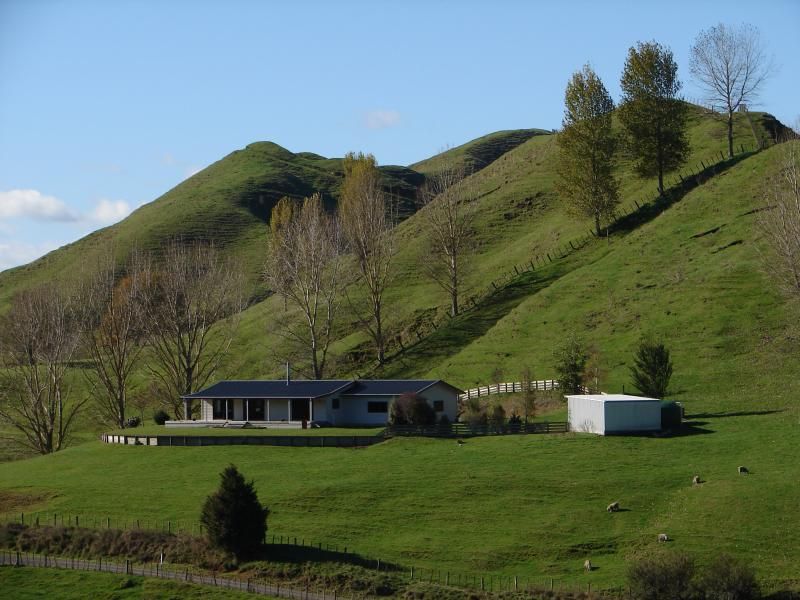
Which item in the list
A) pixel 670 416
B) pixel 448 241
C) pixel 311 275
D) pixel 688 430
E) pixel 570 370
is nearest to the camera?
pixel 688 430

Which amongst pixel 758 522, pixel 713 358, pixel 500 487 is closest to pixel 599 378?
pixel 713 358

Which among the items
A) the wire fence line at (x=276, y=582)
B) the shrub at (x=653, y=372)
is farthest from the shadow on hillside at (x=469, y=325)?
the wire fence line at (x=276, y=582)

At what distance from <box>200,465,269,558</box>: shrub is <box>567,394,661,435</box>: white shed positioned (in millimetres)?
24102

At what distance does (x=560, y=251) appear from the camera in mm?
105938

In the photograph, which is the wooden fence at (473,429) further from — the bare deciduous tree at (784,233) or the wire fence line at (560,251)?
the wire fence line at (560,251)

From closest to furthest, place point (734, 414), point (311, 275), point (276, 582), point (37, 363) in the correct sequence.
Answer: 1. point (276, 582)
2. point (734, 414)
3. point (311, 275)
4. point (37, 363)

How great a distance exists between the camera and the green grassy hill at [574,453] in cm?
4278

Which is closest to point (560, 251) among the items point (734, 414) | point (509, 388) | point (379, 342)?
point (379, 342)

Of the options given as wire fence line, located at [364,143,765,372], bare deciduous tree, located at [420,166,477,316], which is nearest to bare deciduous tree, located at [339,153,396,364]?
wire fence line, located at [364,143,765,372]

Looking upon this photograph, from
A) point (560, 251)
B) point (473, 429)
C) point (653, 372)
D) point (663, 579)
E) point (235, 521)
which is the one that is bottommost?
point (663, 579)

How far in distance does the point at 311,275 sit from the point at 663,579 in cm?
6217

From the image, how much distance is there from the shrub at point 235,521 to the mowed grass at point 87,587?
9.28 ft

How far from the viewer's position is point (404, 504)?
48094mm

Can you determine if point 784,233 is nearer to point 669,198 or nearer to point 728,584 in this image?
point 669,198
